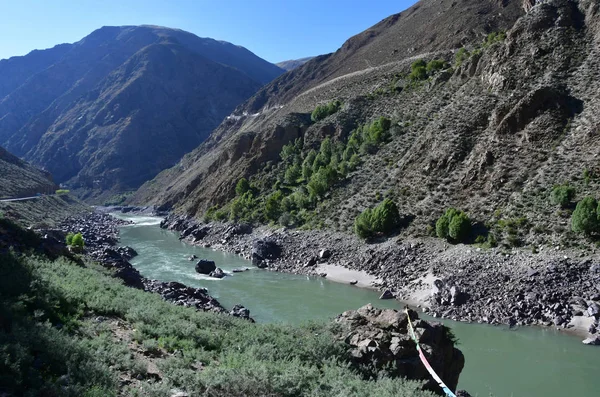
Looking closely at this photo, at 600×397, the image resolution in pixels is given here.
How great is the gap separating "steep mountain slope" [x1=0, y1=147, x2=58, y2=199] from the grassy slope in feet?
235

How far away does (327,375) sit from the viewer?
8.94 metres

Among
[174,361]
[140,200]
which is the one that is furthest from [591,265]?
[140,200]

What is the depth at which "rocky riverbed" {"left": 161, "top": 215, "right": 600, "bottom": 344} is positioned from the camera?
76.3 feet

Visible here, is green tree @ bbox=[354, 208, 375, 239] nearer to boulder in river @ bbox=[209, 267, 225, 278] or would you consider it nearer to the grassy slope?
boulder in river @ bbox=[209, 267, 225, 278]

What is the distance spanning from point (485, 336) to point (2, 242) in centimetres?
2196

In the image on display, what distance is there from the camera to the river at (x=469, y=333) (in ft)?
56.2

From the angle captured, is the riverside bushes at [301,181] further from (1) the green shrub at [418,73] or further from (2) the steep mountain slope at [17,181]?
(2) the steep mountain slope at [17,181]

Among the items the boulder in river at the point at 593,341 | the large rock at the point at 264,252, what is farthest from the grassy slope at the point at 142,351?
the large rock at the point at 264,252

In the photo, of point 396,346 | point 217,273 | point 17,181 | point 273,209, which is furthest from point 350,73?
point 396,346

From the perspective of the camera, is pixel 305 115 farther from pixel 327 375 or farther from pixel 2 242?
pixel 327 375

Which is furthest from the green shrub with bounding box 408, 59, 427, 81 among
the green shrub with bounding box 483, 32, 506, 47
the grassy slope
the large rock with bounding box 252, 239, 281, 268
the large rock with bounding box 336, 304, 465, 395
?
the grassy slope

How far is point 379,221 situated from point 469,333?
50.7 feet

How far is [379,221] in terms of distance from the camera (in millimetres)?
37594

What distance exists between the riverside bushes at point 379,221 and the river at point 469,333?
6.36m
